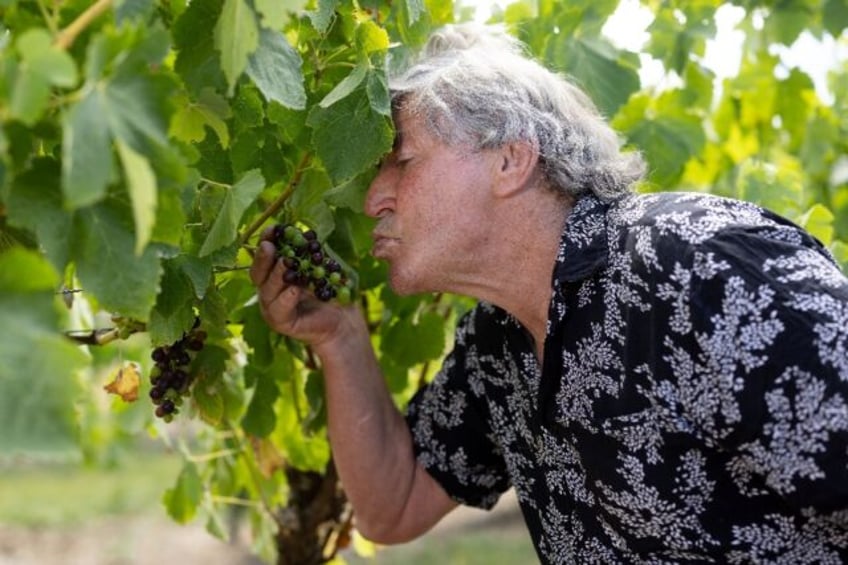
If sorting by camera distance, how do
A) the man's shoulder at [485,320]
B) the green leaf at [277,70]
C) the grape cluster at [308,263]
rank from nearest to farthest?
the green leaf at [277,70] < the grape cluster at [308,263] < the man's shoulder at [485,320]

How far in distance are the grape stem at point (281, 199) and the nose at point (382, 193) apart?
0.44 ft

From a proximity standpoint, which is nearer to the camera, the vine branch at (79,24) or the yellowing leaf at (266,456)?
the vine branch at (79,24)

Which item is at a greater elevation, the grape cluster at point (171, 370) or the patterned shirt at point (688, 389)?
the patterned shirt at point (688, 389)

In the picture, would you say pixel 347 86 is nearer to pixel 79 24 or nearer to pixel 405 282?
pixel 405 282

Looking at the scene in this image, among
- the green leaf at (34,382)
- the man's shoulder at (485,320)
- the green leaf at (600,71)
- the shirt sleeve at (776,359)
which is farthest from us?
the green leaf at (600,71)

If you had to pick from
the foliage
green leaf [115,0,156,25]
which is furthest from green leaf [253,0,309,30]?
green leaf [115,0,156,25]

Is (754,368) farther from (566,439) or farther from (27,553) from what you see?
(27,553)

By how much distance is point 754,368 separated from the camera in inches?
75.8

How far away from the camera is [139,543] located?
8.12m

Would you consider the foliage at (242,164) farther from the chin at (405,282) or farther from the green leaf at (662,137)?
the chin at (405,282)

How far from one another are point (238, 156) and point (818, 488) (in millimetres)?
1094

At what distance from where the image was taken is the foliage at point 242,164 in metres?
1.27

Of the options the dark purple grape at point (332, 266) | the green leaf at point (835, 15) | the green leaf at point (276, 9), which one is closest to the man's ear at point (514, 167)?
the dark purple grape at point (332, 266)

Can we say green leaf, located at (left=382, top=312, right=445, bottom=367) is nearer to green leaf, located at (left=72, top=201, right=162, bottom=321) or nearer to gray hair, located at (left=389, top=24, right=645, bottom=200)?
gray hair, located at (left=389, top=24, right=645, bottom=200)
